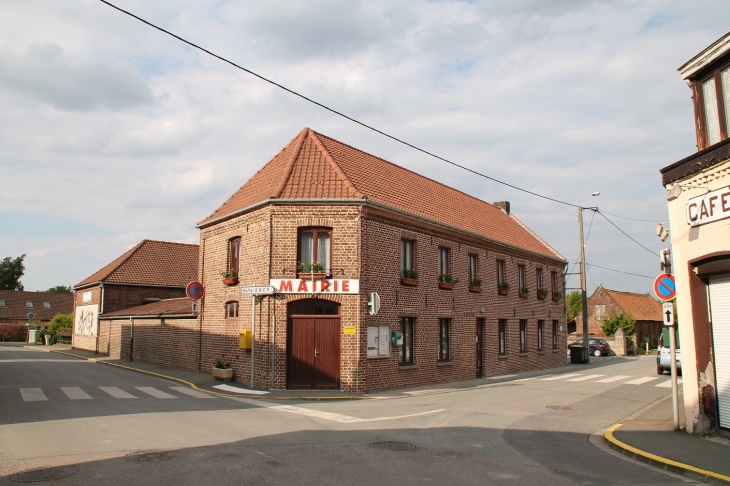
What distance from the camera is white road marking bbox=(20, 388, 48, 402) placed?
1352 cm

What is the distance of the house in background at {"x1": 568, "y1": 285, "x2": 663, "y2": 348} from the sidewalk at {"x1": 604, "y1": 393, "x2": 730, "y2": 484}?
42.1 metres

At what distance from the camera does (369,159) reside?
23.5 meters

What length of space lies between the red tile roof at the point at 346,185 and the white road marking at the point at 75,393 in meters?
7.31

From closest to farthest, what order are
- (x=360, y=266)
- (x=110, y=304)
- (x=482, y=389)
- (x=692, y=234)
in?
(x=692, y=234) → (x=360, y=266) → (x=482, y=389) → (x=110, y=304)

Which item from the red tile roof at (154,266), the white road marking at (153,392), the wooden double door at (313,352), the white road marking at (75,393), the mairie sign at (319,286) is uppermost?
the red tile roof at (154,266)

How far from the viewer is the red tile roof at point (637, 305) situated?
52281mm

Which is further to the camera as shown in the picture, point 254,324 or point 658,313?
point 658,313

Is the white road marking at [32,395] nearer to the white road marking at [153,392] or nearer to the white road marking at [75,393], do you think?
the white road marking at [75,393]

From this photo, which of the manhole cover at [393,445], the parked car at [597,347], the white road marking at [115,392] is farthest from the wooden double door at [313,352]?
the parked car at [597,347]

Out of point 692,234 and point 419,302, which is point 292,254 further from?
point 692,234

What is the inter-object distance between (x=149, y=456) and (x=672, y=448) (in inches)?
320

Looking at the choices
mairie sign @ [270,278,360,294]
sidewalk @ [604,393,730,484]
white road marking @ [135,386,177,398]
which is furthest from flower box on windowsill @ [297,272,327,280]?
sidewalk @ [604,393,730,484]

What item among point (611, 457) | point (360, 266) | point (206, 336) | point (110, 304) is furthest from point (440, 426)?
point (110, 304)

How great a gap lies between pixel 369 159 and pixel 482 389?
10.3 meters
